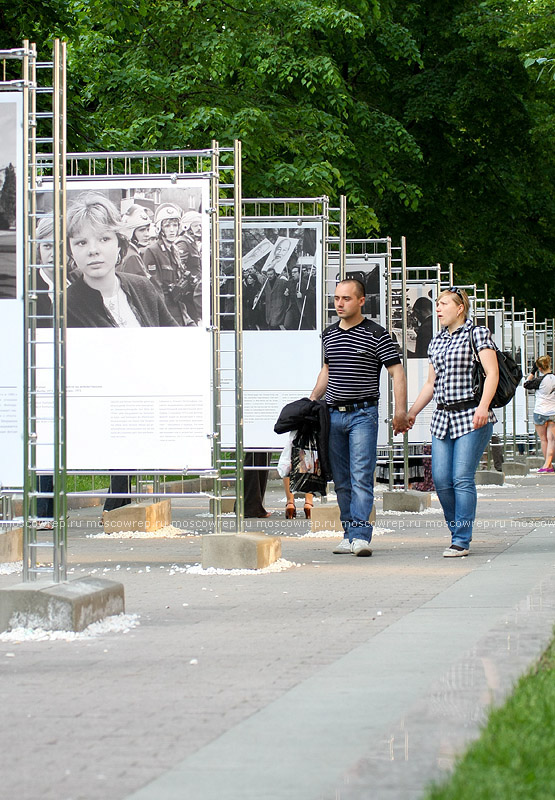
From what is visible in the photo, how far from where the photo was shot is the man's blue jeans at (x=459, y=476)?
1092 cm

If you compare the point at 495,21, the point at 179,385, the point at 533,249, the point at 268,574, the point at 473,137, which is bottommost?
the point at 268,574

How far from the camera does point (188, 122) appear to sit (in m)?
24.8

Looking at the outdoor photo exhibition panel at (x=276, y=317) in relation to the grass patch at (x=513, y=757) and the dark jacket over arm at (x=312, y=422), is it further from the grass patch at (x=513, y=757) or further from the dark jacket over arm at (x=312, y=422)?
the grass patch at (x=513, y=757)

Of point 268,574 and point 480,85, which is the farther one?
point 480,85

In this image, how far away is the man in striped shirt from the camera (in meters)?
11.1

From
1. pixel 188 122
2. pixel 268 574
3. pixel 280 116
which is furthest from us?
pixel 280 116

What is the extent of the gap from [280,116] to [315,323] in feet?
45.8

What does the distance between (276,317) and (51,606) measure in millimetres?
6819

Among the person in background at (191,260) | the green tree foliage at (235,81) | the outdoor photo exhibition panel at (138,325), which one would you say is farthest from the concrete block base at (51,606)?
the green tree foliage at (235,81)

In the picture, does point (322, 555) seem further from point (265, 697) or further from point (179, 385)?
point (265, 697)

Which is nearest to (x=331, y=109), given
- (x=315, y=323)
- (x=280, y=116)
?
(x=280, y=116)

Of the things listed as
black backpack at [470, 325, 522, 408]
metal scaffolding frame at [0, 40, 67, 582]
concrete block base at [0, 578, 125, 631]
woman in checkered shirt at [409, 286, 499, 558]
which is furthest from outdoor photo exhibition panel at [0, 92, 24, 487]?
black backpack at [470, 325, 522, 408]

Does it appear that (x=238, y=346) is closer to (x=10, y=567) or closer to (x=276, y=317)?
(x=10, y=567)

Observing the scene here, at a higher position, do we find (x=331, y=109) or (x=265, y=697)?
(x=331, y=109)
